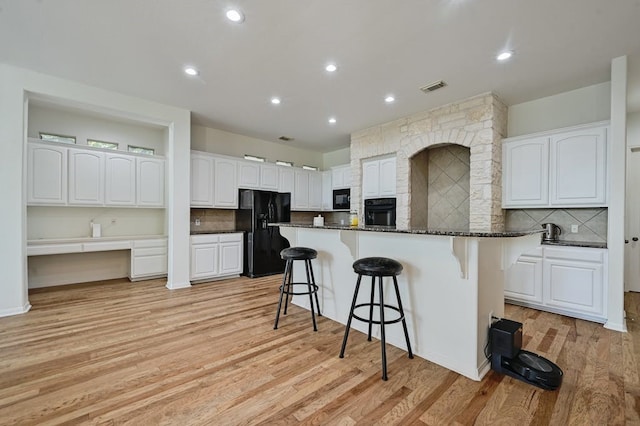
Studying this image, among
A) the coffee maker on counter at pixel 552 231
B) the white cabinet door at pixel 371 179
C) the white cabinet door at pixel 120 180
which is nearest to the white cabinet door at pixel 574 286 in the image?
the coffee maker on counter at pixel 552 231

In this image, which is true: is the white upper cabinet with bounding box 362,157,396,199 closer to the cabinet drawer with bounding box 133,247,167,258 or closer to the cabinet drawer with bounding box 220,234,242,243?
the cabinet drawer with bounding box 220,234,242,243

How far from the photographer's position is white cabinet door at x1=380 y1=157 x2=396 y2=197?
5016mm

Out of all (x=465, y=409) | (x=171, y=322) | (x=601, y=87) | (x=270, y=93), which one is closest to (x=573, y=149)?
(x=601, y=87)

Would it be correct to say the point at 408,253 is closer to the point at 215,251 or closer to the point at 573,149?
the point at 573,149

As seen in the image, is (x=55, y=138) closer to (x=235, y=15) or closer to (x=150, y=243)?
(x=150, y=243)

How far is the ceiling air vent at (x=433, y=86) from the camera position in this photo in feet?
11.7

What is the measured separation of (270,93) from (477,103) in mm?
2994

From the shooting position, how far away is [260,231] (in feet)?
18.1

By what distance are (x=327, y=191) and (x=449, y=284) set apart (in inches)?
199

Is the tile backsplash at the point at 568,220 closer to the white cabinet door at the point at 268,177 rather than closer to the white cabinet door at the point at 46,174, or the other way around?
the white cabinet door at the point at 268,177

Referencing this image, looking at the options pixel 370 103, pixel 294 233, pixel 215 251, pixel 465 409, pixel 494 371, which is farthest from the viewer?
pixel 215 251

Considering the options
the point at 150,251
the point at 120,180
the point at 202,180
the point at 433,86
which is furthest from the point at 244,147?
the point at 433,86

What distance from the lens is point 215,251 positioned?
511 cm

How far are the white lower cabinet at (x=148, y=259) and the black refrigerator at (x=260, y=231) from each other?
1481 mm
